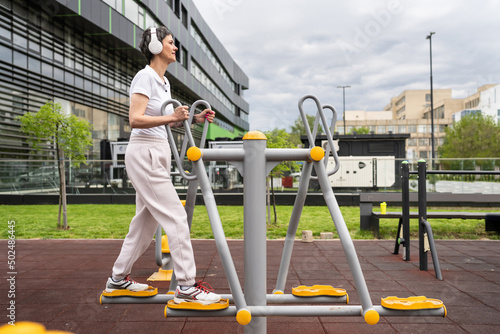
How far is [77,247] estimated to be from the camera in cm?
606

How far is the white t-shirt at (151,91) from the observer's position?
2633 millimetres

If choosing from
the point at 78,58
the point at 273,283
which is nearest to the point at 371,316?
the point at 273,283

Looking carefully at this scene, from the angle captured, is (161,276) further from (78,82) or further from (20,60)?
(78,82)

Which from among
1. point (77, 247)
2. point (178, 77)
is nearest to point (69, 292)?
point (77, 247)

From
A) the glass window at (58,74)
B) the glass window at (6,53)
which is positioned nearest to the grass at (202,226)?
the glass window at (6,53)

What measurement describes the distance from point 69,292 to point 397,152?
17881 mm

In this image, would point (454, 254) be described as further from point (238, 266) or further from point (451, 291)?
point (238, 266)

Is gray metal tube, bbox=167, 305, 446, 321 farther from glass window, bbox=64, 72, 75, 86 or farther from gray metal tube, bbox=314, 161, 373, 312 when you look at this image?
glass window, bbox=64, 72, 75, 86

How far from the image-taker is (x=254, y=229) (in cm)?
228

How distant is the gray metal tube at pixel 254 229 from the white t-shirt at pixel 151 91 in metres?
0.74

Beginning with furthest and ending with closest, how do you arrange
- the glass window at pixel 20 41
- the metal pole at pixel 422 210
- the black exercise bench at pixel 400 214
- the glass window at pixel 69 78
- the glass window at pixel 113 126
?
the glass window at pixel 113 126 → the glass window at pixel 69 78 → the glass window at pixel 20 41 → the black exercise bench at pixel 400 214 → the metal pole at pixel 422 210

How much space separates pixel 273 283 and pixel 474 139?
136 feet

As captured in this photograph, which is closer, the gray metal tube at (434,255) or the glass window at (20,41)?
the gray metal tube at (434,255)

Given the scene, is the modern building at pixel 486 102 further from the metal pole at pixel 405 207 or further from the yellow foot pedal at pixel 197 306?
the yellow foot pedal at pixel 197 306
